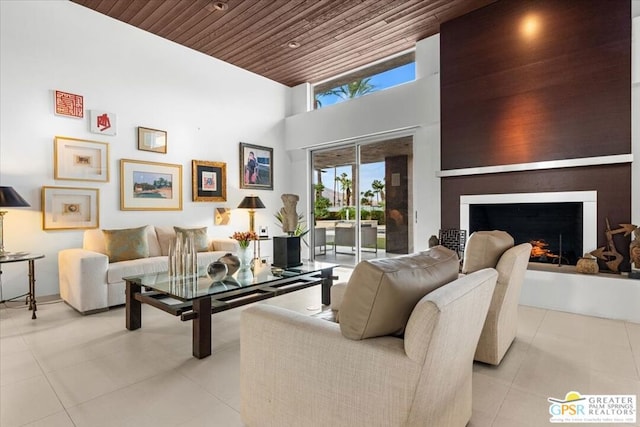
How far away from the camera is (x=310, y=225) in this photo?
21.9 ft

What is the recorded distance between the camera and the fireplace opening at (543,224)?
12.4ft

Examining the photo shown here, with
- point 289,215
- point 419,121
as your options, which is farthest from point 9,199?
point 419,121

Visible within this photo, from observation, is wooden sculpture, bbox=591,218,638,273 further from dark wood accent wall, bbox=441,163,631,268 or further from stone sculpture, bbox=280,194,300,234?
stone sculpture, bbox=280,194,300,234

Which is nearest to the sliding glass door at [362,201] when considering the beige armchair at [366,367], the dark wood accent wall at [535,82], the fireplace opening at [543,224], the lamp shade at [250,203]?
the dark wood accent wall at [535,82]

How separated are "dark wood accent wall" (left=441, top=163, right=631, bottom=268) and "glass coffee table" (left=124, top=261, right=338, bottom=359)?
2.41 metres

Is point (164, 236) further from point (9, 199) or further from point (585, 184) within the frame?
point (585, 184)

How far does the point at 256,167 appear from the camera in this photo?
20.5 feet

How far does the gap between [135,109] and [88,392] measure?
3.86 meters

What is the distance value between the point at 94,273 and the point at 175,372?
182 cm

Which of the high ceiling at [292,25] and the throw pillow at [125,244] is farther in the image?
the high ceiling at [292,25]

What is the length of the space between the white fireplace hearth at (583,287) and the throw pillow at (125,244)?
4.40 meters

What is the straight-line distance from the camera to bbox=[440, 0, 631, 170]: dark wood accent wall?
11.2 ft

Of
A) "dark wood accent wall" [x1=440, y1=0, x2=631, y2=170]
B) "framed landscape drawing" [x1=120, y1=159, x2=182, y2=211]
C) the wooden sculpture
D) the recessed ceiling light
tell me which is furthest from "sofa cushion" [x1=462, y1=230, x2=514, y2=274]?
"framed landscape drawing" [x1=120, y1=159, x2=182, y2=211]

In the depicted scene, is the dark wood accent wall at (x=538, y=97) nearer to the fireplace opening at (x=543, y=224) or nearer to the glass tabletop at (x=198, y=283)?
the fireplace opening at (x=543, y=224)
